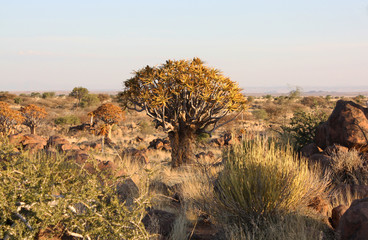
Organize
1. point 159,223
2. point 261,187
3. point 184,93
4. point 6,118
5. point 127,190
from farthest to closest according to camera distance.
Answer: point 6,118 < point 184,93 < point 127,190 < point 159,223 < point 261,187

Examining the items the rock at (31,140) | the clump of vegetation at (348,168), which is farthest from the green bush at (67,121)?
the clump of vegetation at (348,168)

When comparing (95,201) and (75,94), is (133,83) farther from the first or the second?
(75,94)

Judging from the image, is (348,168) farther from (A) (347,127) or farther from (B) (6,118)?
(B) (6,118)

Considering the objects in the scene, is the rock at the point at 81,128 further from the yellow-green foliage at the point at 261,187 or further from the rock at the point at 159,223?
the yellow-green foliage at the point at 261,187

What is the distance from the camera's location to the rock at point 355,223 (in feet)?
11.3

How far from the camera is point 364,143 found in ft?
27.2

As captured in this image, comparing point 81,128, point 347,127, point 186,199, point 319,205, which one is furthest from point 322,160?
point 81,128

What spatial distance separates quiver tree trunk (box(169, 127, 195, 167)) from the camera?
11352mm

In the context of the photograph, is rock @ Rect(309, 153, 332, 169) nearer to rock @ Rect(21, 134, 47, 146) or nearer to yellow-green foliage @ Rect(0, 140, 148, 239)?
yellow-green foliage @ Rect(0, 140, 148, 239)

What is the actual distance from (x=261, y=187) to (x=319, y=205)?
3.72 feet

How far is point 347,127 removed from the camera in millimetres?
8469

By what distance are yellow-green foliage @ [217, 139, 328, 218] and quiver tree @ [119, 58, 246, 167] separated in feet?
17.4

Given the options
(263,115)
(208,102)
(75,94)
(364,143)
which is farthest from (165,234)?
(75,94)

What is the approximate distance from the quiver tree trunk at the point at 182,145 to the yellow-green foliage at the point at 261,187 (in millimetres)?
6206
